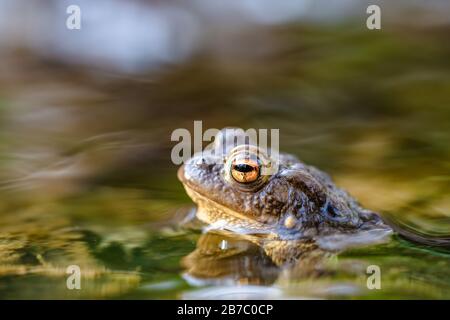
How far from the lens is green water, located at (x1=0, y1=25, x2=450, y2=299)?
4672mm

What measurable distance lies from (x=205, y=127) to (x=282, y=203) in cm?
293

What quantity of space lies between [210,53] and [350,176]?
19.2 ft

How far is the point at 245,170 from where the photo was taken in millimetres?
5328

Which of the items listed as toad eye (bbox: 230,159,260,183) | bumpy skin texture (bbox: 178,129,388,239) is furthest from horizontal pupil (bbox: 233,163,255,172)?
bumpy skin texture (bbox: 178,129,388,239)

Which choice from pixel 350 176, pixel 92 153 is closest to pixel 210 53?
pixel 92 153

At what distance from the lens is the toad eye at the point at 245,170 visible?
17.4 ft

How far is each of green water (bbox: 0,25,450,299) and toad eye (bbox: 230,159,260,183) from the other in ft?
1.72

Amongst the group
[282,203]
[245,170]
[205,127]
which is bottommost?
[282,203]

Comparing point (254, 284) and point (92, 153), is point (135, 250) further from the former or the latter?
point (92, 153)

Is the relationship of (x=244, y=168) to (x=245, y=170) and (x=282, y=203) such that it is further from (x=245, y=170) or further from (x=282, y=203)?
(x=282, y=203)

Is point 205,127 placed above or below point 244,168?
above

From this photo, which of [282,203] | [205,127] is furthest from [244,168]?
[205,127]

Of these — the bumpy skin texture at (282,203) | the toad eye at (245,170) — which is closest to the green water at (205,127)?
the bumpy skin texture at (282,203)
